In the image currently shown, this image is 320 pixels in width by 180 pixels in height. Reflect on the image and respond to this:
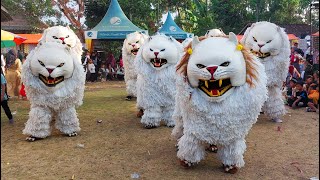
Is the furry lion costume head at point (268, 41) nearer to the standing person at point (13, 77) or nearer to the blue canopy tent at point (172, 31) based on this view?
the standing person at point (13, 77)

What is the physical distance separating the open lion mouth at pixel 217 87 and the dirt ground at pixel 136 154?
915 millimetres

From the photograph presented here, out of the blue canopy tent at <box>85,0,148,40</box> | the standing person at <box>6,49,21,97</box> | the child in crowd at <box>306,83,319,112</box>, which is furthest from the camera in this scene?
the blue canopy tent at <box>85,0,148,40</box>

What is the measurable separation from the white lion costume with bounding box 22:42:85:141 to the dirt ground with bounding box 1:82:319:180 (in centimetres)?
31

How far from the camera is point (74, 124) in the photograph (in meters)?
5.72

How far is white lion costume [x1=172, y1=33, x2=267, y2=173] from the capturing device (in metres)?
3.73

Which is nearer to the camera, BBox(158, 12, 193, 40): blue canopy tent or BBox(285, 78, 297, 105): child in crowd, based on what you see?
BBox(285, 78, 297, 105): child in crowd

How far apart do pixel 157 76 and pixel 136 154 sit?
1.56 m

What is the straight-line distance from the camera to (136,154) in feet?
15.8

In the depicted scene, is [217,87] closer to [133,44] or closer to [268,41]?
[268,41]

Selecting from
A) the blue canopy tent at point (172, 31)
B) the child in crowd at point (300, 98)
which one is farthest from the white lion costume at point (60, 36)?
the blue canopy tent at point (172, 31)

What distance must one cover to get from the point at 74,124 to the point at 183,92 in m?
2.38

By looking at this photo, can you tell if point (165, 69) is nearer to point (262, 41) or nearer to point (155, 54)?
point (155, 54)

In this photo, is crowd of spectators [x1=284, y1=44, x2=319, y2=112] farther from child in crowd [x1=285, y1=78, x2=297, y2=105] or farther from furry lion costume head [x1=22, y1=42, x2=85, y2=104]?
furry lion costume head [x1=22, y1=42, x2=85, y2=104]

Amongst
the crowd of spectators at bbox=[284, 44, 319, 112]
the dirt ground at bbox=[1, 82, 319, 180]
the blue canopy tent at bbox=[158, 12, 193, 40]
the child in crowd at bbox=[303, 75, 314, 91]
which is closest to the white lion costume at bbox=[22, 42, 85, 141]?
the dirt ground at bbox=[1, 82, 319, 180]
